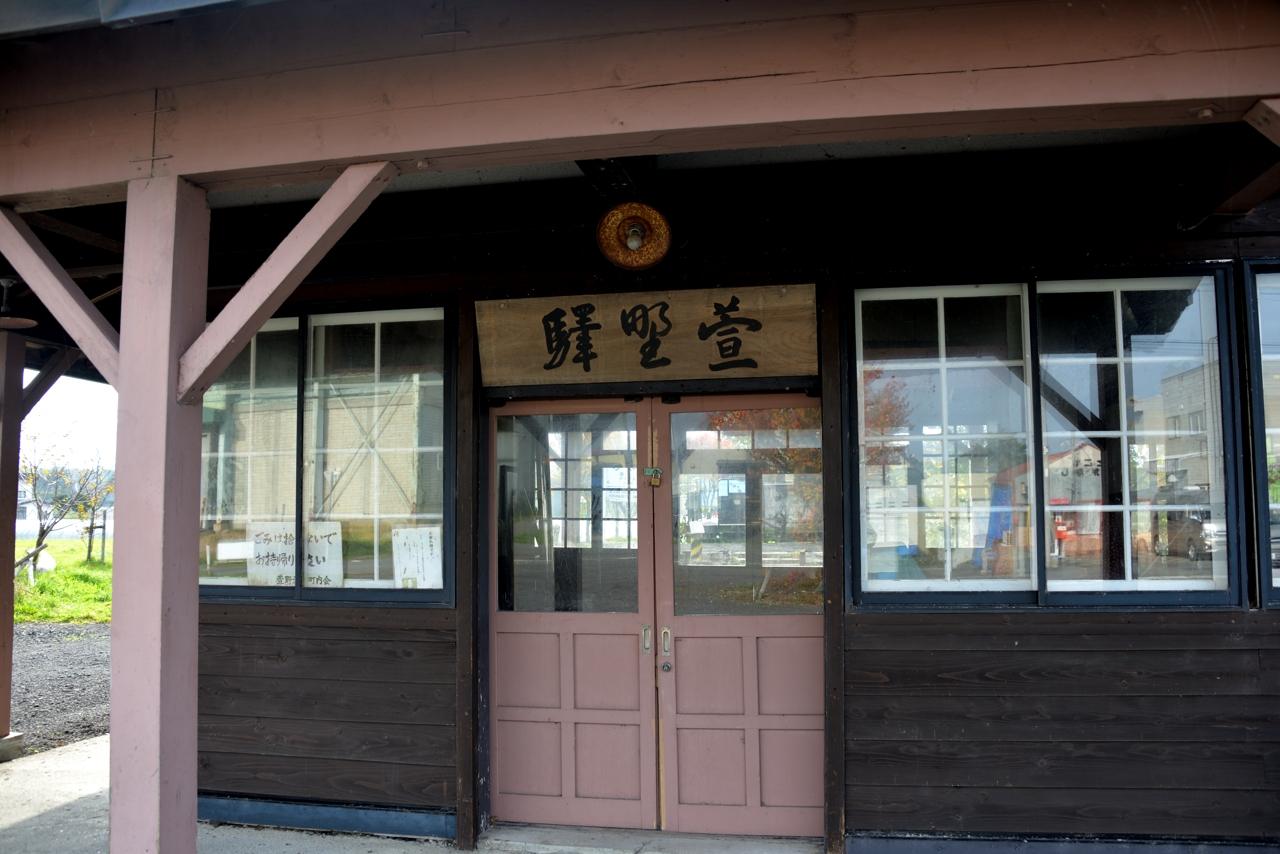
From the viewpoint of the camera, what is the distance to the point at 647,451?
4047 millimetres

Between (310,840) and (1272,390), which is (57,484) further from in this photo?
(1272,390)

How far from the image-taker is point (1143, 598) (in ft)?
11.6

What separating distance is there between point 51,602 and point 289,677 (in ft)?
36.9

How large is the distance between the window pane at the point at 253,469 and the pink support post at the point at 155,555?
166cm

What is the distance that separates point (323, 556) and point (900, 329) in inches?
115

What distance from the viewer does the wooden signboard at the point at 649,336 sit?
380 centimetres

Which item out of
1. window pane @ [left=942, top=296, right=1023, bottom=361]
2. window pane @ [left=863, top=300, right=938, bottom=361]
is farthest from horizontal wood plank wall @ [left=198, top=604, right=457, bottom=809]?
window pane @ [left=942, top=296, right=1023, bottom=361]

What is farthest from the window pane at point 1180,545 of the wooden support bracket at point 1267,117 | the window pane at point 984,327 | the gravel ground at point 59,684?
the gravel ground at point 59,684

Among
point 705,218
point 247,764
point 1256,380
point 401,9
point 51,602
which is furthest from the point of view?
point 51,602

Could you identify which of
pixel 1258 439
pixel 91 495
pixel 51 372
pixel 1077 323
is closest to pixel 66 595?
pixel 91 495

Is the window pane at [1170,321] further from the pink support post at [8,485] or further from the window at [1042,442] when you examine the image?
the pink support post at [8,485]

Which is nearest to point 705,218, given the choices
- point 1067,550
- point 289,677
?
point 1067,550

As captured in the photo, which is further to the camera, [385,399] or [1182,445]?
[385,399]

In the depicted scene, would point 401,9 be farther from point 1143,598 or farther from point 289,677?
point 1143,598
